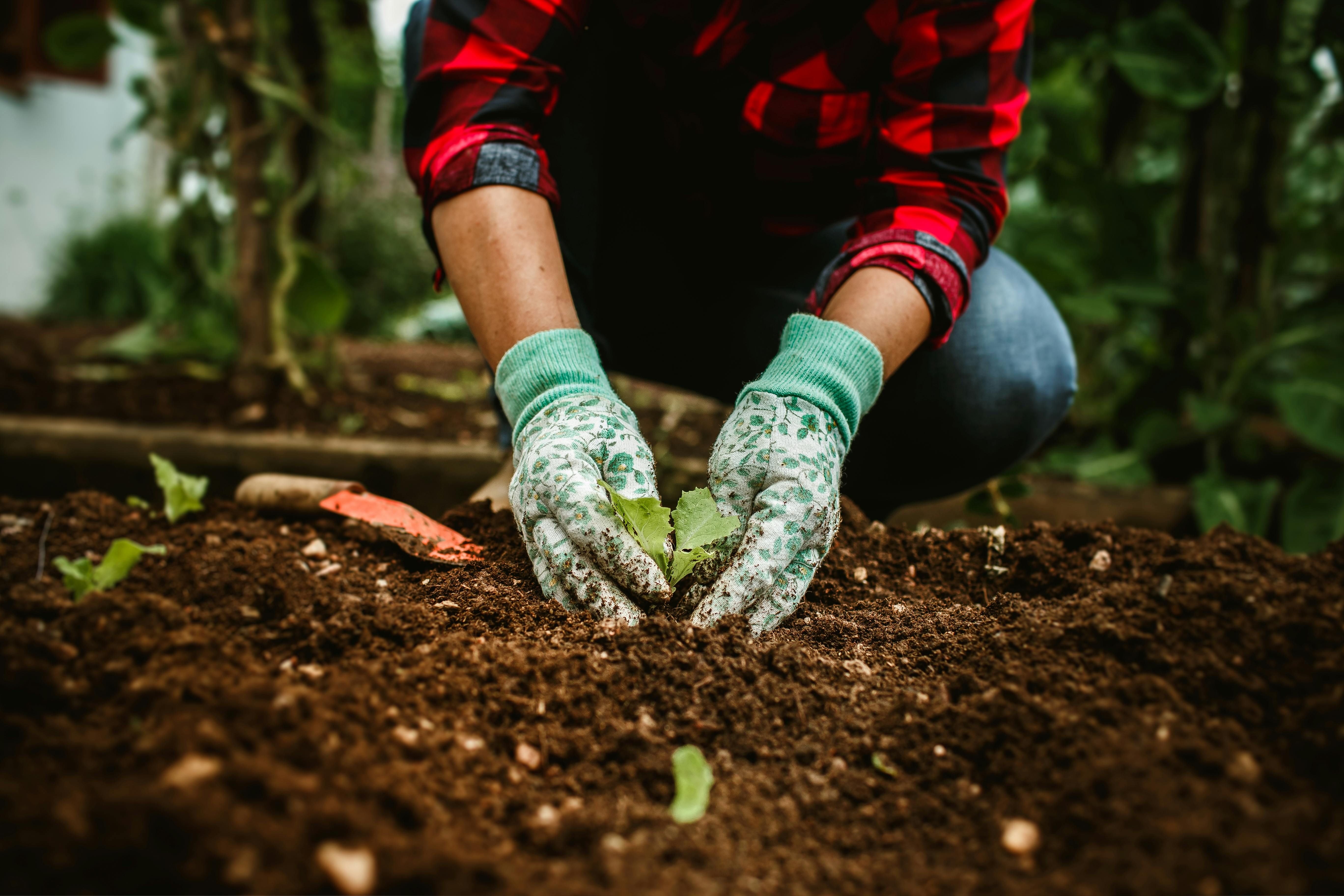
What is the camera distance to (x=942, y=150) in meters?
1.24

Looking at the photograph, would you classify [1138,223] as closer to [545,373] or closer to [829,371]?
[829,371]

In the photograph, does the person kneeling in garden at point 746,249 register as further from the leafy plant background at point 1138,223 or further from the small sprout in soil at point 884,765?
the leafy plant background at point 1138,223

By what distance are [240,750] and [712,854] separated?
1.16 ft

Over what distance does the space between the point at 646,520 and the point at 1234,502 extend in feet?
5.94

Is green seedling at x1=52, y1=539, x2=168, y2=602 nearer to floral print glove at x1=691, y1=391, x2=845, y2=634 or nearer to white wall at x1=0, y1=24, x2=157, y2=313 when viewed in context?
floral print glove at x1=691, y1=391, x2=845, y2=634

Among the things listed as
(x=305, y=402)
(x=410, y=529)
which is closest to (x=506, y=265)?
(x=410, y=529)

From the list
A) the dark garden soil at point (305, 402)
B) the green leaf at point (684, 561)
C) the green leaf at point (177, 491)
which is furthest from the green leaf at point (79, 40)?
the green leaf at point (684, 561)

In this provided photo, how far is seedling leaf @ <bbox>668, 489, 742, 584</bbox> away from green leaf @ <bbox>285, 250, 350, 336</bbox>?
1.75 meters

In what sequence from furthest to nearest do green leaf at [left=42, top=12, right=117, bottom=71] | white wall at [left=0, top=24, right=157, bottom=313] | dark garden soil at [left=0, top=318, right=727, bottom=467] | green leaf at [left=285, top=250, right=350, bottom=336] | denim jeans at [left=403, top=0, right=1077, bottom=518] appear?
white wall at [left=0, top=24, right=157, bottom=313]
green leaf at [left=42, top=12, right=117, bottom=71]
green leaf at [left=285, top=250, right=350, bottom=336]
dark garden soil at [left=0, top=318, right=727, bottom=467]
denim jeans at [left=403, top=0, right=1077, bottom=518]

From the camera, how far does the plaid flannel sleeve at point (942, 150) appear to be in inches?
46.8

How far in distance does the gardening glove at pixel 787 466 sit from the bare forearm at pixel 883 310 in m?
0.03

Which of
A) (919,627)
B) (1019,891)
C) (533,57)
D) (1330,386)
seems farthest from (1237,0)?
(1019,891)

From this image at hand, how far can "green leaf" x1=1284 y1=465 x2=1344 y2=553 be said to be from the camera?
2.00 m

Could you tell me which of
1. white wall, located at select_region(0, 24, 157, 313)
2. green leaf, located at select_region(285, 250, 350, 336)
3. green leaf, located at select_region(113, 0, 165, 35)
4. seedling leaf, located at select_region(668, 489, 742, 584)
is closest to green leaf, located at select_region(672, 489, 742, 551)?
seedling leaf, located at select_region(668, 489, 742, 584)
